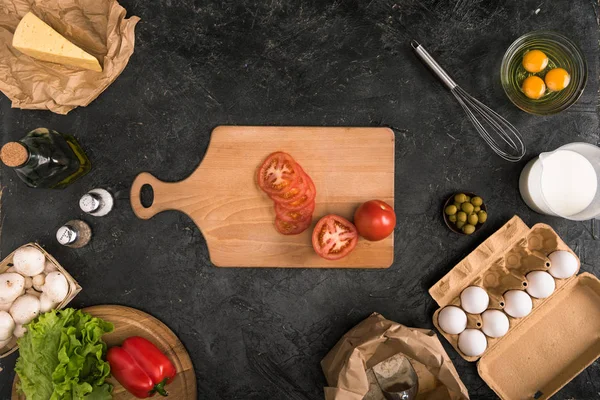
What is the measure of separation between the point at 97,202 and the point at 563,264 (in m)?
1.79

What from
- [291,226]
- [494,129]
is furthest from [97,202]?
[494,129]

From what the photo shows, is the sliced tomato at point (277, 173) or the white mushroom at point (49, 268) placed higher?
the sliced tomato at point (277, 173)

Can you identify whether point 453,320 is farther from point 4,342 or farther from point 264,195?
point 4,342

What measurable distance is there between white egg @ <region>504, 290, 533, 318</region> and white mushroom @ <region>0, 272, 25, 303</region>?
1.85 m

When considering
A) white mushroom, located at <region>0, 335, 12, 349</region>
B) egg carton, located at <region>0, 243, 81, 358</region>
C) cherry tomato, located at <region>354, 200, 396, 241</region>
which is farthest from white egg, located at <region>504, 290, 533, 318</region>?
white mushroom, located at <region>0, 335, 12, 349</region>

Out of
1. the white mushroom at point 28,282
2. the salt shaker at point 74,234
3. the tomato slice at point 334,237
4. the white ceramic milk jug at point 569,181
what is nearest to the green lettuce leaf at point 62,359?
the white mushroom at point 28,282

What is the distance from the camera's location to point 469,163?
5.99ft

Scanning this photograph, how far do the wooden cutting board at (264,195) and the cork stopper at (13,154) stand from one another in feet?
1.38

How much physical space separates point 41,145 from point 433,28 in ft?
5.26

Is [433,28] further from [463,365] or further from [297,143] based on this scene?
[463,365]

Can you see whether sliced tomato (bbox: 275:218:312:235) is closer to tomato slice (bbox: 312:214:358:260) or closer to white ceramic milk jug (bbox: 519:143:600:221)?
tomato slice (bbox: 312:214:358:260)

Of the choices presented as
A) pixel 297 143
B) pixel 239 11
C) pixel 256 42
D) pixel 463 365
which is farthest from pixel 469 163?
pixel 239 11

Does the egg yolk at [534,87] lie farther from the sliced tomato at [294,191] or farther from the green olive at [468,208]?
the sliced tomato at [294,191]

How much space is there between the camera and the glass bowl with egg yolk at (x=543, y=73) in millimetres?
1729
